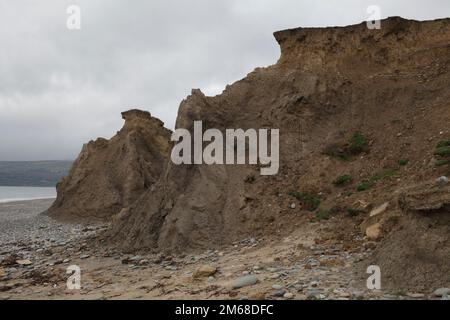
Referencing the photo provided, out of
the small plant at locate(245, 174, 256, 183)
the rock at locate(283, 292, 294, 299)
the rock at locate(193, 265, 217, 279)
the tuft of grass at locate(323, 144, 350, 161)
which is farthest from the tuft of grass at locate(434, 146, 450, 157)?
the rock at locate(193, 265, 217, 279)

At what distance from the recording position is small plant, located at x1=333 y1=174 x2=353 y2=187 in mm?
16078

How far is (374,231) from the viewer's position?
12.1m

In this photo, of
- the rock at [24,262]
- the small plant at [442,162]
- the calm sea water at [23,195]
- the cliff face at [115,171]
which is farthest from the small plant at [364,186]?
the calm sea water at [23,195]

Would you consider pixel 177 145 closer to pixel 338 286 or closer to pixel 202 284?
pixel 202 284

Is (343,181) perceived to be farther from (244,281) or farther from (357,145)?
(244,281)

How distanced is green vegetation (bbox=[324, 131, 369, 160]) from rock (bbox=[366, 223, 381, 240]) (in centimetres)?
533

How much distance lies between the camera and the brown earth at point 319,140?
49.9ft

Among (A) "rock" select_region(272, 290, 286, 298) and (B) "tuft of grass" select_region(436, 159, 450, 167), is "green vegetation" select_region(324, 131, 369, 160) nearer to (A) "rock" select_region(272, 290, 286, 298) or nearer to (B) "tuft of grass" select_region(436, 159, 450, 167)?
(B) "tuft of grass" select_region(436, 159, 450, 167)

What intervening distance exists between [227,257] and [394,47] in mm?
13712

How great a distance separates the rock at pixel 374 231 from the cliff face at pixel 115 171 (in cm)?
2004

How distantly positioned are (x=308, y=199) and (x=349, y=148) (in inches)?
118

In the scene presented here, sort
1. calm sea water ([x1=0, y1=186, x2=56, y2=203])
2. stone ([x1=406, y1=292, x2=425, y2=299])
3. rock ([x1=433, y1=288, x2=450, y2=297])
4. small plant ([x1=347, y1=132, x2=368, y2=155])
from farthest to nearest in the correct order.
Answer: calm sea water ([x1=0, y1=186, x2=56, y2=203]) → small plant ([x1=347, y1=132, x2=368, y2=155]) → stone ([x1=406, y1=292, x2=425, y2=299]) → rock ([x1=433, y1=288, x2=450, y2=297])

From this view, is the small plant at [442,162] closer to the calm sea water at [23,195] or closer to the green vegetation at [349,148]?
the green vegetation at [349,148]

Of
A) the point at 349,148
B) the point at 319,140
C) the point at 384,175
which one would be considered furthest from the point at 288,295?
the point at 319,140
